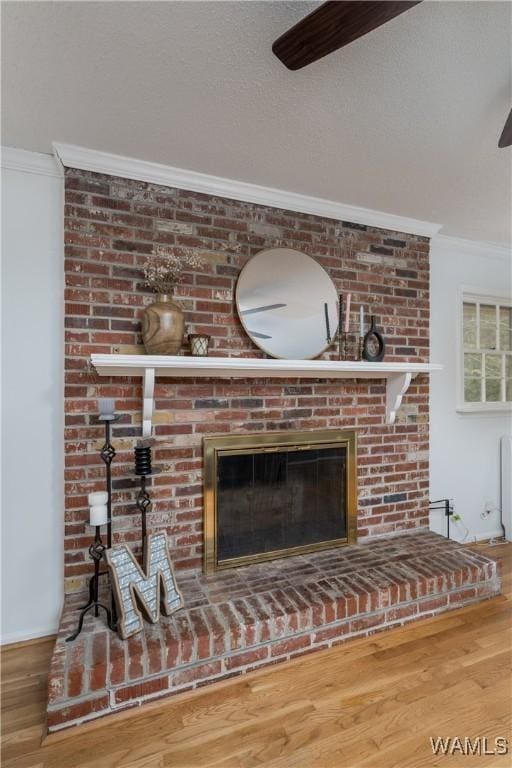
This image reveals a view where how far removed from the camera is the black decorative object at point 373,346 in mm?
2527

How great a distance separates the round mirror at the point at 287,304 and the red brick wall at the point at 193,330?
0.08 m

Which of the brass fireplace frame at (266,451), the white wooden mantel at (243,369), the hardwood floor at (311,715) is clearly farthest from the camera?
the brass fireplace frame at (266,451)

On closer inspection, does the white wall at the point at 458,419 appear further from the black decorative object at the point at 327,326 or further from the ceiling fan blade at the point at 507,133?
the ceiling fan blade at the point at 507,133

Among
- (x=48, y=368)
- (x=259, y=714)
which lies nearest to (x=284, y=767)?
(x=259, y=714)

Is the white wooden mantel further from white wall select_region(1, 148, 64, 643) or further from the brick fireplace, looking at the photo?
white wall select_region(1, 148, 64, 643)

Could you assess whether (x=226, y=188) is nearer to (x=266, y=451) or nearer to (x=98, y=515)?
(x=266, y=451)

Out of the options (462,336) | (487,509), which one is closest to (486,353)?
(462,336)

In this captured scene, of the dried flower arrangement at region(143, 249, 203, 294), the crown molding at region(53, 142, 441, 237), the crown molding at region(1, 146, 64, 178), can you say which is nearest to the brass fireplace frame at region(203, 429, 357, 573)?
the dried flower arrangement at region(143, 249, 203, 294)

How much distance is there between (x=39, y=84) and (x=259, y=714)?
99.6 inches

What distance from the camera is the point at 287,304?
2.36 m

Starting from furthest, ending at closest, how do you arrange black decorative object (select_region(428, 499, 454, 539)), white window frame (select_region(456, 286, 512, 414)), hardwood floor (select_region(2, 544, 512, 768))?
1. white window frame (select_region(456, 286, 512, 414))
2. black decorative object (select_region(428, 499, 454, 539))
3. hardwood floor (select_region(2, 544, 512, 768))

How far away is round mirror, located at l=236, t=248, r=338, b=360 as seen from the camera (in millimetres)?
2273

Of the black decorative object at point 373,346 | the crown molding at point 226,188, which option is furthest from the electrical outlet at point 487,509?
the crown molding at point 226,188

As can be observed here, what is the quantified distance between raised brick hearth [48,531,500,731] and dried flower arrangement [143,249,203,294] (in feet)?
5.04
